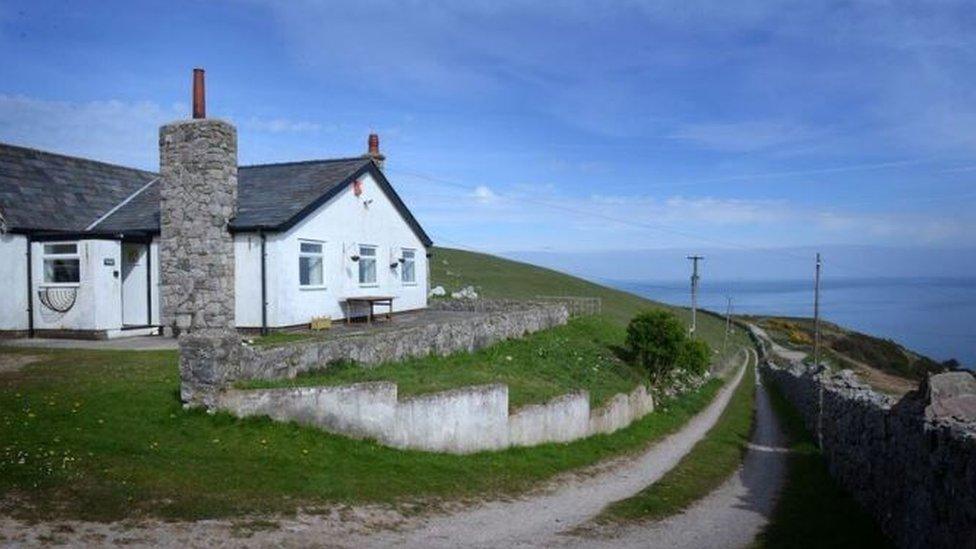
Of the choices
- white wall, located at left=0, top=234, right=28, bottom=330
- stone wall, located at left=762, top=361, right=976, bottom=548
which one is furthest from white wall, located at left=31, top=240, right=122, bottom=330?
stone wall, located at left=762, top=361, right=976, bottom=548

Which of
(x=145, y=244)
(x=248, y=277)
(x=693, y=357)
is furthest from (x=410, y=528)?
(x=693, y=357)

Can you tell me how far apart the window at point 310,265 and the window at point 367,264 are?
2368 millimetres

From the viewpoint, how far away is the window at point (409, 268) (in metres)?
28.8

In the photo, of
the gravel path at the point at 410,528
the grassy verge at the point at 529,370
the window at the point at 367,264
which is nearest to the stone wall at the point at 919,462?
the gravel path at the point at 410,528

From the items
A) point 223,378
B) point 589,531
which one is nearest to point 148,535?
point 223,378

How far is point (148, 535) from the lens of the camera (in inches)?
310

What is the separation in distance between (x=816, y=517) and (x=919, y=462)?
3.51 metres

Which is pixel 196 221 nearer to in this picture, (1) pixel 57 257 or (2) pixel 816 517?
(1) pixel 57 257

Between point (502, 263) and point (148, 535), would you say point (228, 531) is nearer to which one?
point (148, 535)

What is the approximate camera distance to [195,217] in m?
20.3

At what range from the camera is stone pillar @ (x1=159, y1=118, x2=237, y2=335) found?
19.8 m

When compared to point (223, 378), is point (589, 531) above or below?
below

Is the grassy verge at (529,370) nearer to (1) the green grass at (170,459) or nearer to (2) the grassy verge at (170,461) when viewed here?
(1) the green grass at (170,459)

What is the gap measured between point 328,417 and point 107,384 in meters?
4.51
